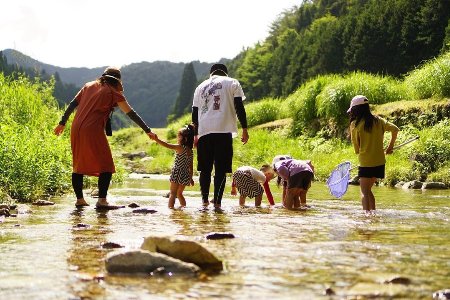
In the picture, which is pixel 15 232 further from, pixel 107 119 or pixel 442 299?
pixel 442 299

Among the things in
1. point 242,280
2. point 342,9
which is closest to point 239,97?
point 242,280

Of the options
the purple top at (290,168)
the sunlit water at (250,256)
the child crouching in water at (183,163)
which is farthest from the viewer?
the child crouching in water at (183,163)

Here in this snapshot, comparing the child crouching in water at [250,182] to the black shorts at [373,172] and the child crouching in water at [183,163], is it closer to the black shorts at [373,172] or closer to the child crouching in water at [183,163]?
the child crouching in water at [183,163]

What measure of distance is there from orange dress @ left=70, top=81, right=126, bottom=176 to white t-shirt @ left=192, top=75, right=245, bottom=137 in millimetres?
1053

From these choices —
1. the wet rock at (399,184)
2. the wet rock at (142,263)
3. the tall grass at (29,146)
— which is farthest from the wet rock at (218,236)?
the wet rock at (399,184)

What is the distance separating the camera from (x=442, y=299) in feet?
8.84

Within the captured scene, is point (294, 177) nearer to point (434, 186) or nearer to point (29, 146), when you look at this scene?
point (29, 146)

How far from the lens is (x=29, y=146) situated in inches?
356

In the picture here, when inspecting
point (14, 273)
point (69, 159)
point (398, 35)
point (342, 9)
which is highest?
point (342, 9)

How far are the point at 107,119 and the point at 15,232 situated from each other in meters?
2.91

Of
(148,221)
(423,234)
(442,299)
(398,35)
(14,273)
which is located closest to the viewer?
(442,299)

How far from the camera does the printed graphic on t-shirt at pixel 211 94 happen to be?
759 centimetres

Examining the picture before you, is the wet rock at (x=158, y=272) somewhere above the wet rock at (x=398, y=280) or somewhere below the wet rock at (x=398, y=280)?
below

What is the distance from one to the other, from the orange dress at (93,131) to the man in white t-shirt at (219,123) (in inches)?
41.9
